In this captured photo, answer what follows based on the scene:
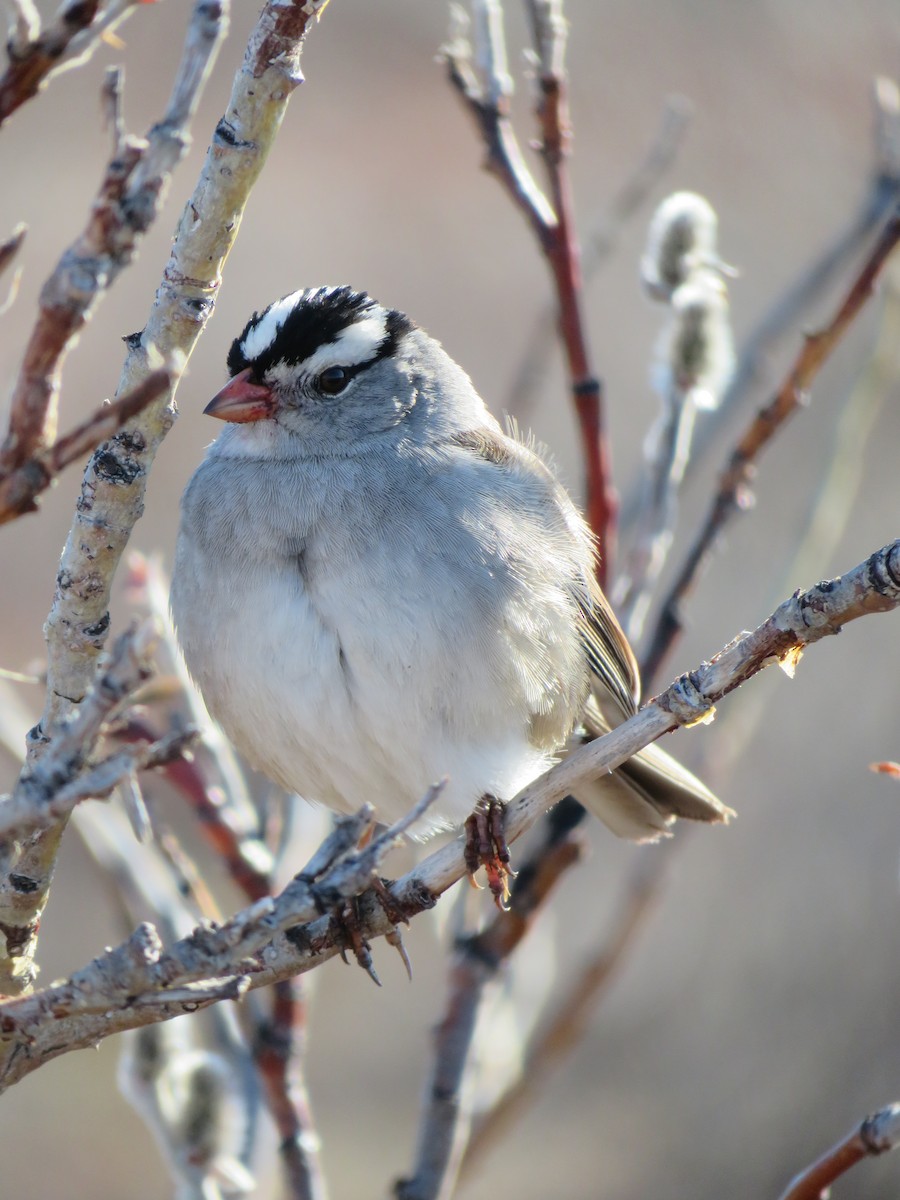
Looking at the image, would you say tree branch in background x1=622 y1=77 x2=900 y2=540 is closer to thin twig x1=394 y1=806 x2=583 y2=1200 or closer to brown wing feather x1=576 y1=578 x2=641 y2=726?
brown wing feather x1=576 y1=578 x2=641 y2=726

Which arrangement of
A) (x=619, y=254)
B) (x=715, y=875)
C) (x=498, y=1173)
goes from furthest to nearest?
(x=619, y=254), (x=715, y=875), (x=498, y=1173)

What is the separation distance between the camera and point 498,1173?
5.80m

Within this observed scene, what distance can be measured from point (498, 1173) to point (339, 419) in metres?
4.07

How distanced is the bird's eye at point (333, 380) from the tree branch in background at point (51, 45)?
5.84 ft

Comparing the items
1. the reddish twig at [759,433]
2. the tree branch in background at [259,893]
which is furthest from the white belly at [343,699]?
the reddish twig at [759,433]

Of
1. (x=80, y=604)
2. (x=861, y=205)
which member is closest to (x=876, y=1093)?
(x=861, y=205)

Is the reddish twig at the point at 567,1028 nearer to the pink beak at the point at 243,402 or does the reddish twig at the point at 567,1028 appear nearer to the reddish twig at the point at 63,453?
the pink beak at the point at 243,402

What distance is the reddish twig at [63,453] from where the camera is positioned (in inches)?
44.1

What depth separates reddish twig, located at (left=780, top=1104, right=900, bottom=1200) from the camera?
1701 millimetres

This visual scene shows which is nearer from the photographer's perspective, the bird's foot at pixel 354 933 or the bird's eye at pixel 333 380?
the bird's foot at pixel 354 933

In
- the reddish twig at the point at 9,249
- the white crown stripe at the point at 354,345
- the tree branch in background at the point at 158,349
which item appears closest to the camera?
the reddish twig at the point at 9,249

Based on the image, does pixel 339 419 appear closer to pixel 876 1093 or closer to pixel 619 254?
pixel 876 1093

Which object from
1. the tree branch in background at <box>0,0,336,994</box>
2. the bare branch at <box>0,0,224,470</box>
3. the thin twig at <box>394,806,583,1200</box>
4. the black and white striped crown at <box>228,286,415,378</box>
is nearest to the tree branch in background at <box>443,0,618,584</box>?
the black and white striped crown at <box>228,286,415,378</box>

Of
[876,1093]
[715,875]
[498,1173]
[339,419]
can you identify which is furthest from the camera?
[715,875]
